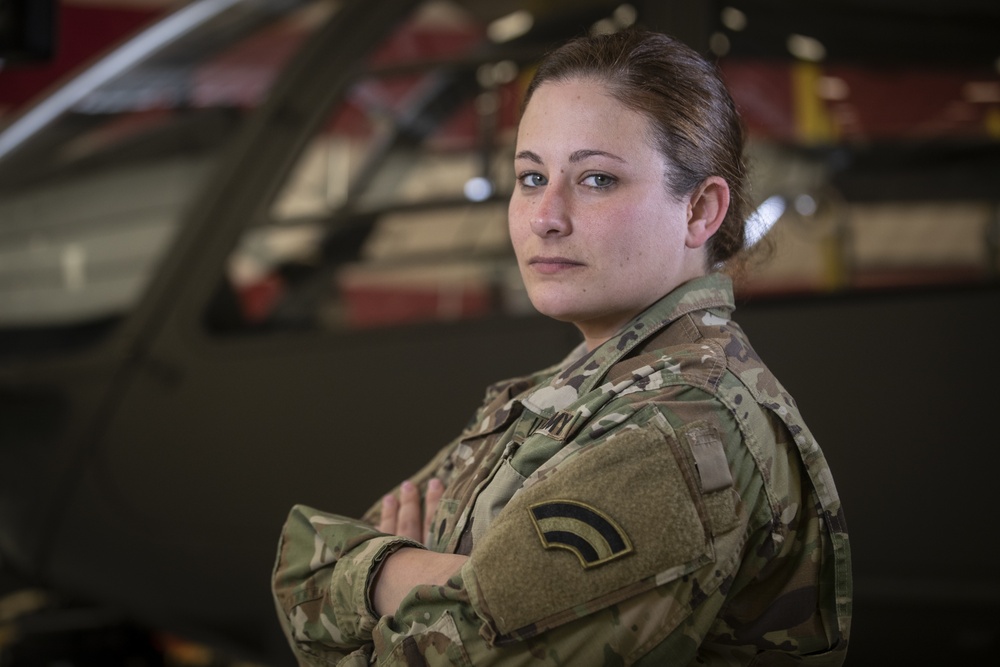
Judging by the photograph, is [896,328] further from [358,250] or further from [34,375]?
[34,375]

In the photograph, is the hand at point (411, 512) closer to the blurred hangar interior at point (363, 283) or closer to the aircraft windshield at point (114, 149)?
the blurred hangar interior at point (363, 283)

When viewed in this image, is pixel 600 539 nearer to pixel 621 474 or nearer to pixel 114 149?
pixel 621 474

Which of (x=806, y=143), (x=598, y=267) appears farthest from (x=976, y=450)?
(x=598, y=267)

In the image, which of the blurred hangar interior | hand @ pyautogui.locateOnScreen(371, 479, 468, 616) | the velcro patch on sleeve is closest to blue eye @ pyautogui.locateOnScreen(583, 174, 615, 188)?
the velcro patch on sleeve

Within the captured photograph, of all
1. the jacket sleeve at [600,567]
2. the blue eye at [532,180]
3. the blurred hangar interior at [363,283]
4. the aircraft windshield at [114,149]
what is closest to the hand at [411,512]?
the jacket sleeve at [600,567]

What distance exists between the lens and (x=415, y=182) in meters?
2.59

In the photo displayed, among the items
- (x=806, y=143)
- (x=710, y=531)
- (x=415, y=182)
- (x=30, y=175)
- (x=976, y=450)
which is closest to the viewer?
(x=710, y=531)

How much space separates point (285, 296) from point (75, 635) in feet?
3.59

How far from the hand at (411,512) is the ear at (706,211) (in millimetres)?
463

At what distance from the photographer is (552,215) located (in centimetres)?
123

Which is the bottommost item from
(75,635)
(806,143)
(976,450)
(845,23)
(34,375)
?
(75,635)

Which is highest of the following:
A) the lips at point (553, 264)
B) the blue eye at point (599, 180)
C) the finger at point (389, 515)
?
the blue eye at point (599, 180)

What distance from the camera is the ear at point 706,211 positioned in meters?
1.27

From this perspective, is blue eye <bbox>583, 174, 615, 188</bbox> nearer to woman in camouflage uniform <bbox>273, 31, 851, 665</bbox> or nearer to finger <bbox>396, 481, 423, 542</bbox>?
woman in camouflage uniform <bbox>273, 31, 851, 665</bbox>
